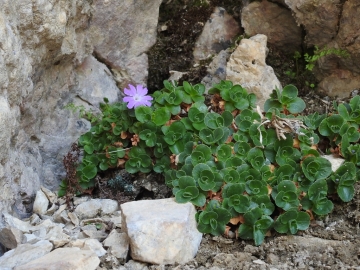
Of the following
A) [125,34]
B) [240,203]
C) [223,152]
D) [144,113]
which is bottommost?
[240,203]

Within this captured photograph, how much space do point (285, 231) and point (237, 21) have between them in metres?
2.04

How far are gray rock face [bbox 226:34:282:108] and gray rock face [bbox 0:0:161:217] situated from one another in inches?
29.7

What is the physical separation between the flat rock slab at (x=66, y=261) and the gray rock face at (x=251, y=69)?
1813 mm

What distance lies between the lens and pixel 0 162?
2771mm

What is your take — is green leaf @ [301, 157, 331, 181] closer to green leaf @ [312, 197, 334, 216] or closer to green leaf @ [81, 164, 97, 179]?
green leaf @ [312, 197, 334, 216]

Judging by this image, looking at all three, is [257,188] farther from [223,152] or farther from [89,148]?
[89,148]

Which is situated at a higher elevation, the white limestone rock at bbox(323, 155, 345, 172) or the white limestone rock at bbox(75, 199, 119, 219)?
the white limestone rock at bbox(323, 155, 345, 172)

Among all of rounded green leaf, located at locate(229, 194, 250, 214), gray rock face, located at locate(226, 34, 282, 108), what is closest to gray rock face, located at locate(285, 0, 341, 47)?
gray rock face, located at locate(226, 34, 282, 108)

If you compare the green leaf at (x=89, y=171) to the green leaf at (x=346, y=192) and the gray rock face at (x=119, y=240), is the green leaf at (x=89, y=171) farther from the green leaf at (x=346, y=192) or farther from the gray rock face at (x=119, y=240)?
the green leaf at (x=346, y=192)

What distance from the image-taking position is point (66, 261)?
226 cm

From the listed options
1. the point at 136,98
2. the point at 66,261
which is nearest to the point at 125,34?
the point at 136,98

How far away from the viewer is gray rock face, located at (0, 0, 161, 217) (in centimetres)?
281

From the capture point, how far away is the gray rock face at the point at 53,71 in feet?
9.23

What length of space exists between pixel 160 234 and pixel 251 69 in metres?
1.61
